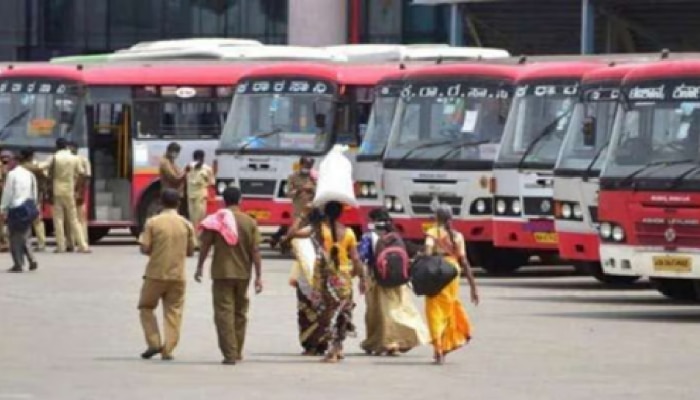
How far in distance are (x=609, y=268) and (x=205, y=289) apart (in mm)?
5621

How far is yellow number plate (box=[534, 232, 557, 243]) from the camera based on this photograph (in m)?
30.4

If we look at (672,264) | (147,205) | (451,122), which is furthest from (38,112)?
(672,264)

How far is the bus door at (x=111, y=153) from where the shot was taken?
3894 centimetres

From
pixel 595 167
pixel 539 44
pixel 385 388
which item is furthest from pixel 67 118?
pixel 385 388

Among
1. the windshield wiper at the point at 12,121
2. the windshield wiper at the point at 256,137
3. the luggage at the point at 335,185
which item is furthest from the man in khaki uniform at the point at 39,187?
the luggage at the point at 335,185

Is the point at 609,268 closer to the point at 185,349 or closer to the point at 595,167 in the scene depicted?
the point at 595,167

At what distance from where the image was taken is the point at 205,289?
2877 cm

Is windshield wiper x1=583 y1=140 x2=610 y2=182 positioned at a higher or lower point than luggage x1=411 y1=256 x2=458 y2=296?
higher

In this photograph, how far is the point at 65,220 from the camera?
36.8m

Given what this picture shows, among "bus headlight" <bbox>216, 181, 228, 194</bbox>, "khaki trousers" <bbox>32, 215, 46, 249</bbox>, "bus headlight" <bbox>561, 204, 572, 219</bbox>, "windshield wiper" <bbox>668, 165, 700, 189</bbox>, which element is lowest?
"khaki trousers" <bbox>32, 215, 46, 249</bbox>

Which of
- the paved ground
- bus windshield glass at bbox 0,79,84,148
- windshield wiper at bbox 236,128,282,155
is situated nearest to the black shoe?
the paved ground

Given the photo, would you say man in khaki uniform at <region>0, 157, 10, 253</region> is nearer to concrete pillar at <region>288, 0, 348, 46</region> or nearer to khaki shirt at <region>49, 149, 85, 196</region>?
khaki shirt at <region>49, 149, 85, 196</region>

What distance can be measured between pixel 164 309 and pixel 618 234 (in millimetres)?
6293

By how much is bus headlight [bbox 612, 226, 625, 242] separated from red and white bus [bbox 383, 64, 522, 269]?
21.3 ft
